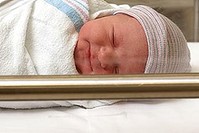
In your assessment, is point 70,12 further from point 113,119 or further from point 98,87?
point 98,87

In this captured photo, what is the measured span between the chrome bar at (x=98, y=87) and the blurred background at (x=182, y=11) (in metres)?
0.36

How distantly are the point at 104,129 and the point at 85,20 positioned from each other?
277 millimetres

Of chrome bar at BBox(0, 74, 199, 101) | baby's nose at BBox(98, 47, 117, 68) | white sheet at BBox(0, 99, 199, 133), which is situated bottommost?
white sheet at BBox(0, 99, 199, 133)

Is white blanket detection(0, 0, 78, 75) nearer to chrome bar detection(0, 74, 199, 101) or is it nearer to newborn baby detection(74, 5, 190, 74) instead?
newborn baby detection(74, 5, 190, 74)

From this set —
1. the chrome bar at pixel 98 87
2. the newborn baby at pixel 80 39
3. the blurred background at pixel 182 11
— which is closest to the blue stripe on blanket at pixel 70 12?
the newborn baby at pixel 80 39

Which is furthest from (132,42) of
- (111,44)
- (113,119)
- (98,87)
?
(98,87)

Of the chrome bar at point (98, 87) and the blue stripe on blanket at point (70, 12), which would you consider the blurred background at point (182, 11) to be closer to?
the blue stripe on blanket at point (70, 12)

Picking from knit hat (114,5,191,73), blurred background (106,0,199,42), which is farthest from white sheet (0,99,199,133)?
blurred background (106,0,199,42)

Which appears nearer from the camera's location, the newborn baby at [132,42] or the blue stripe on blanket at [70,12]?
the newborn baby at [132,42]

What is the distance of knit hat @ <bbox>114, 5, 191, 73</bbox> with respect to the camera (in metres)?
0.80

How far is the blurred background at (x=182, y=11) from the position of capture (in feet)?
3.04

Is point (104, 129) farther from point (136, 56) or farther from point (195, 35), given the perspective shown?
point (195, 35)

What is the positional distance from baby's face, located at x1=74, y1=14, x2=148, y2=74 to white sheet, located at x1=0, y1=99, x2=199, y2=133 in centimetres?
8

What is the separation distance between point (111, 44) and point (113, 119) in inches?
6.2
